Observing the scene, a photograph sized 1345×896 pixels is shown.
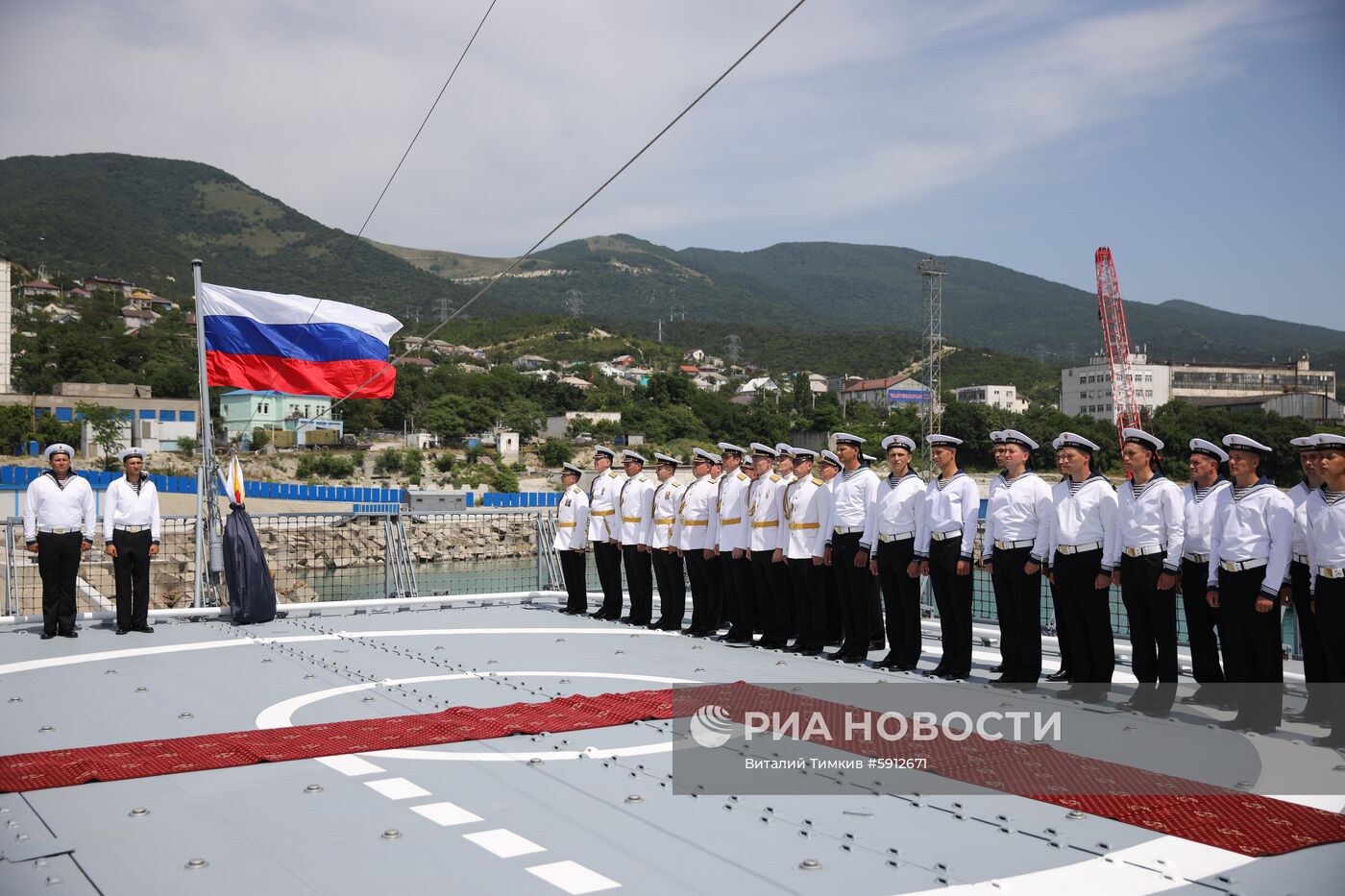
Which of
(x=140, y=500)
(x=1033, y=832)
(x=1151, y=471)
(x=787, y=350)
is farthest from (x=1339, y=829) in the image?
(x=787, y=350)

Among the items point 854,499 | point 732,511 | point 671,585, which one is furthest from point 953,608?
point 671,585

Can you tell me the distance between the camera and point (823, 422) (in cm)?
9688

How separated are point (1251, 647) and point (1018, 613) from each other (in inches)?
58.2

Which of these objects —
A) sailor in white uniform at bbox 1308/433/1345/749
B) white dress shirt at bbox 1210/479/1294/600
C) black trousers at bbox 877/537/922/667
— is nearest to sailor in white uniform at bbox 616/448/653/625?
black trousers at bbox 877/537/922/667

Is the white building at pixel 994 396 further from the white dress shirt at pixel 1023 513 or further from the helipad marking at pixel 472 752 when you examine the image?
the helipad marking at pixel 472 752

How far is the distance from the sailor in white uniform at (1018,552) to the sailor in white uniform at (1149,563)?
1.76 feet

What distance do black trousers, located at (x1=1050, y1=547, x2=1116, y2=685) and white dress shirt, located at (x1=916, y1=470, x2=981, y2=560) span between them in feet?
2.26

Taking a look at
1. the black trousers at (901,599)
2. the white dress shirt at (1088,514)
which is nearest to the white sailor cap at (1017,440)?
the white dress shirt at (1088,514)

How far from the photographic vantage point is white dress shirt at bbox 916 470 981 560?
760 cm

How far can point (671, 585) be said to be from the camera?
10.6 metres

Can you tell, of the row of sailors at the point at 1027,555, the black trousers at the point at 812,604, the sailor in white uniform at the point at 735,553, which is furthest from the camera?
the sailor in white uniform at the point at 735,553

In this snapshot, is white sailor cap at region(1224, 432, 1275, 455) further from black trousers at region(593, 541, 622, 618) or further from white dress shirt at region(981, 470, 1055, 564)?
black trousers at region(593, 541, 622, 618)

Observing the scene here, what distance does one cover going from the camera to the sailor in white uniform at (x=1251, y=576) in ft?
19.6

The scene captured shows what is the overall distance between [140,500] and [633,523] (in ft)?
14.8
